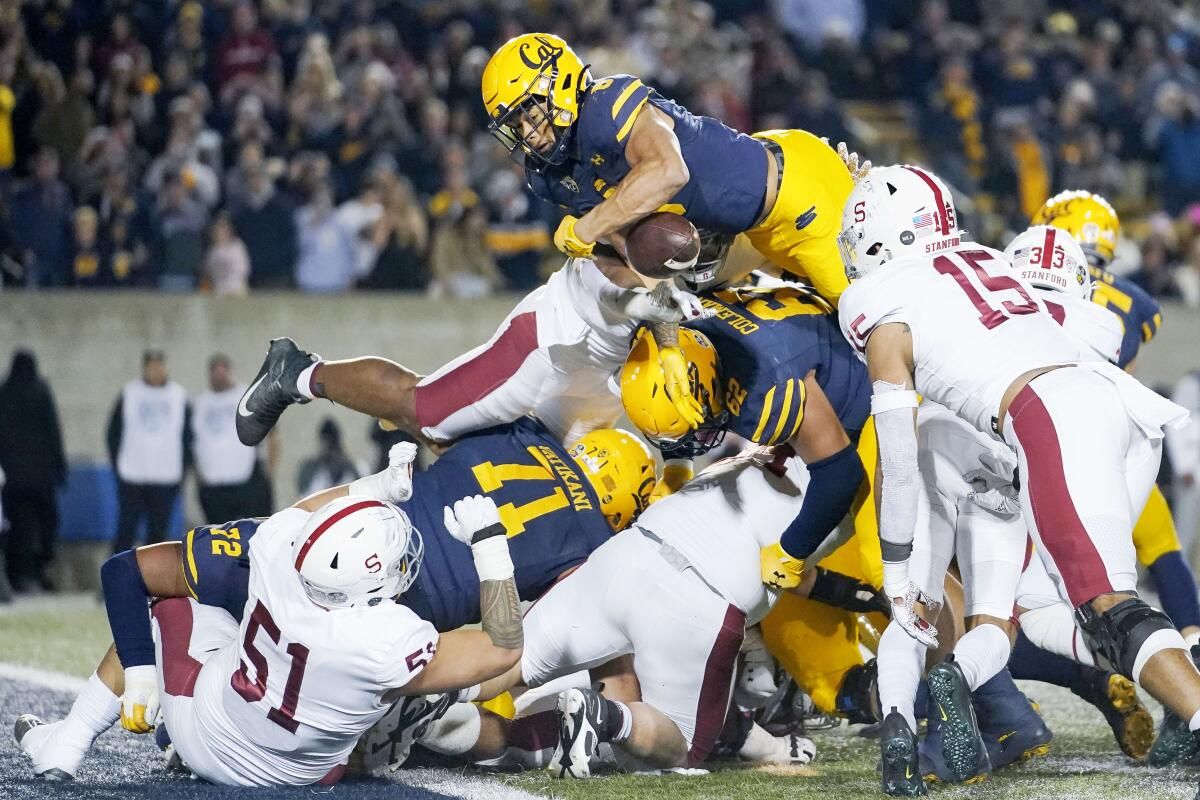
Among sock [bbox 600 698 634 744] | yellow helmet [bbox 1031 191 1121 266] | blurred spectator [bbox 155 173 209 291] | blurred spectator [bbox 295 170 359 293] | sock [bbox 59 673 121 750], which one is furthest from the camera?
blurred spectator [bbox 295 170 359 293]

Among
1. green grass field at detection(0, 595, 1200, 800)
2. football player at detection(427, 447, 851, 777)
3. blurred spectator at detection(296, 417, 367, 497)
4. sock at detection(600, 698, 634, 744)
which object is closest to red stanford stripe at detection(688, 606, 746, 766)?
football player at detection(427, 447, 851, 777)

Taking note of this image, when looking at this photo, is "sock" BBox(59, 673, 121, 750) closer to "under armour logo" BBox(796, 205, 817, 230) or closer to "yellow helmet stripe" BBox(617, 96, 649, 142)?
"yellow helmet stripe" BBox(617, 96, 649, 142)

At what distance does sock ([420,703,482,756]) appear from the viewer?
445cm

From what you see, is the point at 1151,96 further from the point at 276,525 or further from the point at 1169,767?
the point at 276,525

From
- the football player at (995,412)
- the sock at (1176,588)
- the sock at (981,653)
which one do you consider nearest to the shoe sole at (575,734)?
the football player at (995,412)

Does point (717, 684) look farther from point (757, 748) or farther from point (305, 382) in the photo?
point (305, 382)

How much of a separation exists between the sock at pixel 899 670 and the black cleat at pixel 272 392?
7.30 feet

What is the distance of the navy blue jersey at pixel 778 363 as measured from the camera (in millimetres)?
4430

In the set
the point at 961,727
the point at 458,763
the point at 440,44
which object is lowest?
the point at 458,763

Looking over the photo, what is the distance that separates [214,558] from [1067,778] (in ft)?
7.81

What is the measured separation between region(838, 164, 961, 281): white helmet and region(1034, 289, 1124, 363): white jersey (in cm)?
66

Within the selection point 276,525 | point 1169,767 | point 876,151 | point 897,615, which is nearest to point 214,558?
point 276,525

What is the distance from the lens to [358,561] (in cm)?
391

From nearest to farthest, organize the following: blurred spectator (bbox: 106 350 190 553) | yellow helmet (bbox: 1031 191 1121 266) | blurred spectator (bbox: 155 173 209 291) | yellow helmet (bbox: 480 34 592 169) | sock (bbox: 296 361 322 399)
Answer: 1. yellow helmet (bbox: 480 34 592 169)
2. sock (bbox: 296 361 322 399)
3. yellow helmet (bbox: 1031 191 1121 266)
4. blurred spectator (bbox: 106 350 190 553)
5. blurred spectator (bbox: 155 173 209 291)
